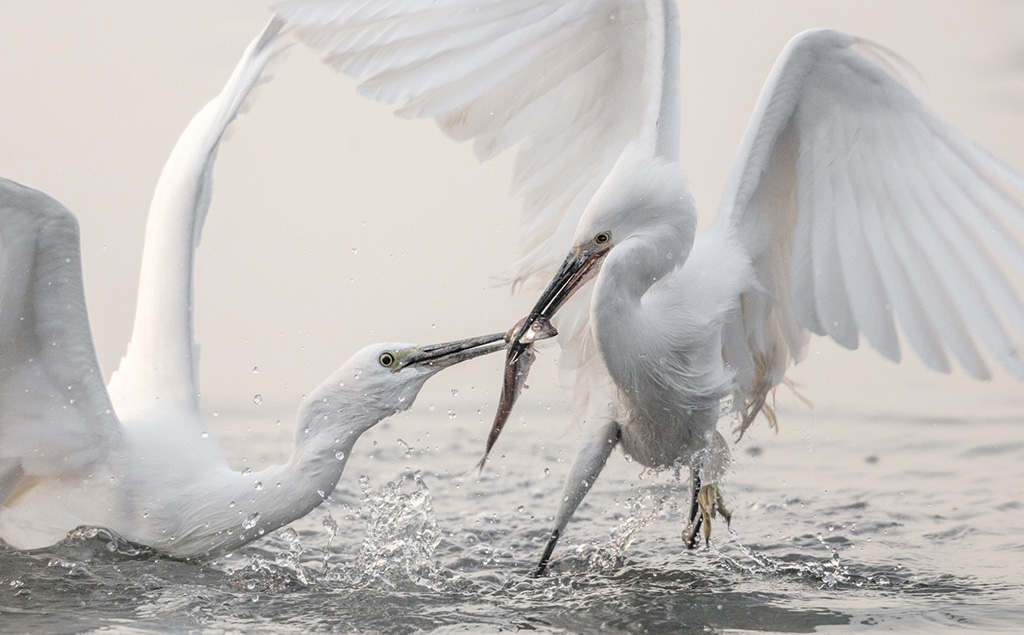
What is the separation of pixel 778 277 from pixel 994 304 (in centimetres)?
83

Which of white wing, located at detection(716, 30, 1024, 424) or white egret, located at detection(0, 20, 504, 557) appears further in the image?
white wing, located at detection(716, 30, 1024, 424)

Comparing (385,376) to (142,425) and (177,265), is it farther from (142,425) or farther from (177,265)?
(177,265)

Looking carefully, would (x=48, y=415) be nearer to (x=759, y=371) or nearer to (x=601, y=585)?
(x=601, y=585)

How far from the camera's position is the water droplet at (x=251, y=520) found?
14.5 feet

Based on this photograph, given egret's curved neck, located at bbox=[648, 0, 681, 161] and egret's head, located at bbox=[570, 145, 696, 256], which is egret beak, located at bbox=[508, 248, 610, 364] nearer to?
egret's head, located at bbox=[570, 145, 696, 256]

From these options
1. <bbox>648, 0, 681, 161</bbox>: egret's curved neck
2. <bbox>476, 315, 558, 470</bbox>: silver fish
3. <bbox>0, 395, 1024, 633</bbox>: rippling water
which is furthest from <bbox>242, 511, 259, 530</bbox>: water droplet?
<bbox>648, 0, 681, 161</bbox>: egret's curved neck

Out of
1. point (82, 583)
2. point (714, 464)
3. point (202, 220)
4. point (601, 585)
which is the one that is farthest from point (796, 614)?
point (202, 220)

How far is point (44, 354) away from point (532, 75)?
225 centimetres

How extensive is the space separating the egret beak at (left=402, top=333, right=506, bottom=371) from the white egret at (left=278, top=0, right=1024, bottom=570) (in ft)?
0.59

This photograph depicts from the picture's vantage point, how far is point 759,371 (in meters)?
5.20

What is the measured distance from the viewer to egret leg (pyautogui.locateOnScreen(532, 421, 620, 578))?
489cm

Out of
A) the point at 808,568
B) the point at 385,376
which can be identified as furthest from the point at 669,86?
the point at 808,568

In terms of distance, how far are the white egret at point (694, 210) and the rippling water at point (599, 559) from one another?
1.12 feet

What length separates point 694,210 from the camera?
4363 mm
